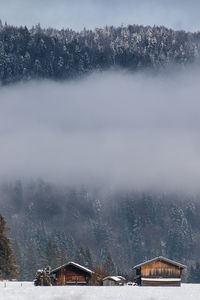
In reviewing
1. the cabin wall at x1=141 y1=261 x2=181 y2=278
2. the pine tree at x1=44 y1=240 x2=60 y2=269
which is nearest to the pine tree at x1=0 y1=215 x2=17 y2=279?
the cabin wall at x1=141 y1=261 x2=181 y2=278

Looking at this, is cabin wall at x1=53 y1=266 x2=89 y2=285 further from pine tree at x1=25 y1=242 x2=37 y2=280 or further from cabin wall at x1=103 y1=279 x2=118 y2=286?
pine tree at x1=25 y1=242 x2=37 y2=280

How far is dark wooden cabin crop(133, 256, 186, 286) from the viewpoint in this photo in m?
116

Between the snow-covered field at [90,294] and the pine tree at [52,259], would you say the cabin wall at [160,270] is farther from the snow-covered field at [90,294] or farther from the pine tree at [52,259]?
the pine tree at [52,259]

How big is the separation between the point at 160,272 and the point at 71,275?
16.4 metres

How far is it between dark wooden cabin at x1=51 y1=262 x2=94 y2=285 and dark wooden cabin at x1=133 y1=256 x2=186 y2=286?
10255 millimetres

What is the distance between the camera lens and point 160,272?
117125 millimetres

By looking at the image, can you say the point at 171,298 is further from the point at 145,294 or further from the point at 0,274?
the point at 0,274

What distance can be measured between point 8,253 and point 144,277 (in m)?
27.3

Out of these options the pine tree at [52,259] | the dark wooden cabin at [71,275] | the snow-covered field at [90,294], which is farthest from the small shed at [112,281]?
the pine tree at [52,259]

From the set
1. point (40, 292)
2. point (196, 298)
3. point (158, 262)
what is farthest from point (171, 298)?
point (158, 262)

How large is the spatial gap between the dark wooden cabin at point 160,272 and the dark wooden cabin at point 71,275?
404 inches

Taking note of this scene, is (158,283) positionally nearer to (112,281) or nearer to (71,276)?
(112,281)

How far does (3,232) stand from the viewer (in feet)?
340

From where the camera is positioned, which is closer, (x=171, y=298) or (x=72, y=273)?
(x=171, y=298)
